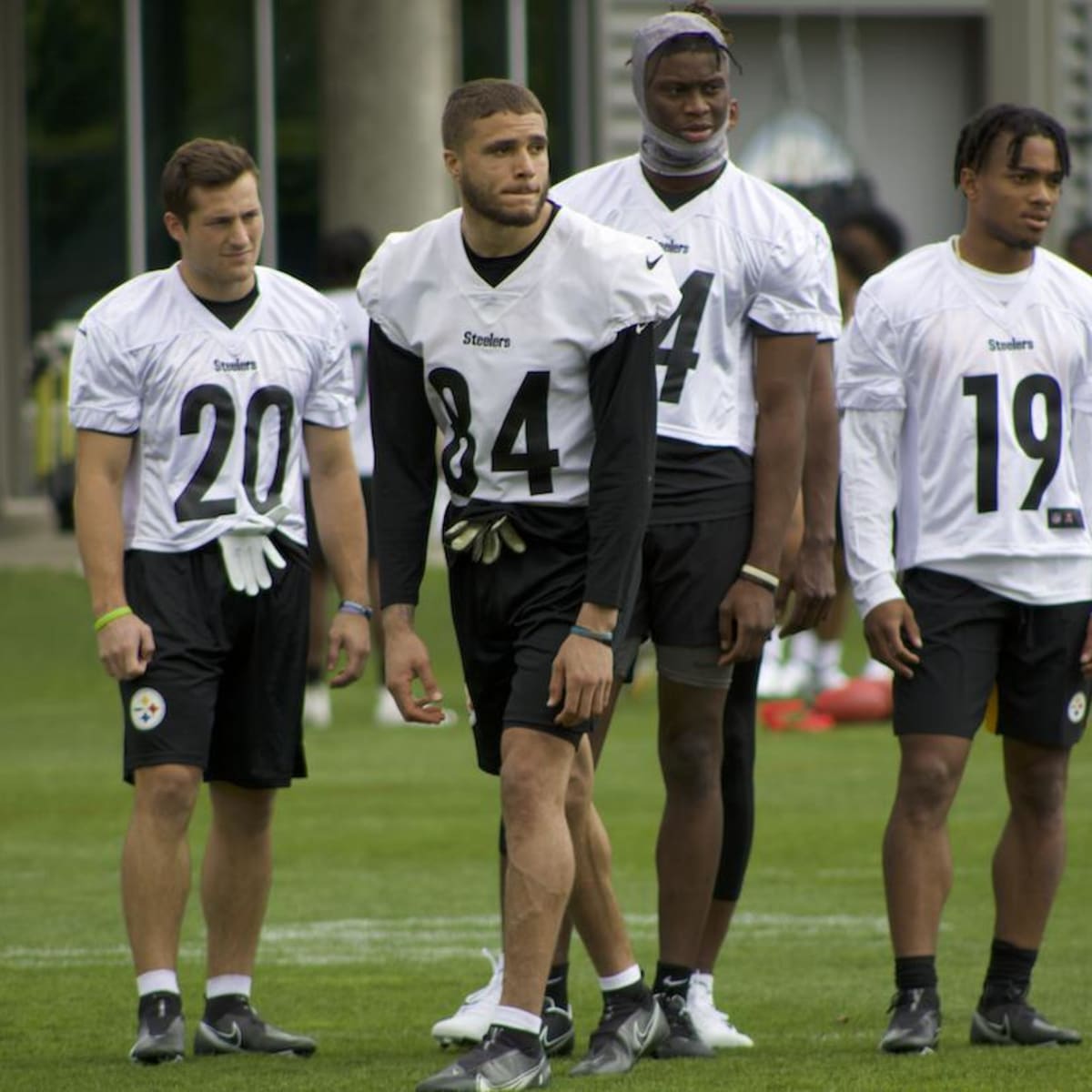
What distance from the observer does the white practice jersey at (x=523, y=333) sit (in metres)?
6.12

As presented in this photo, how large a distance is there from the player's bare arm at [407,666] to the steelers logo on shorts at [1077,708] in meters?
1.55

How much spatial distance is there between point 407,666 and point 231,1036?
3.70 feet

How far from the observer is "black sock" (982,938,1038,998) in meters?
6.86

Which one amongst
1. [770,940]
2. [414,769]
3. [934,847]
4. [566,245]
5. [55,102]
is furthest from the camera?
[55,102]

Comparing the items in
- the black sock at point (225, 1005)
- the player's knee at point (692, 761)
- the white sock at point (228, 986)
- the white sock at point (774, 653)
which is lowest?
the white sock at point (774, 653)

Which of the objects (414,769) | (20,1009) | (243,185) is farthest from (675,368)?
(414,769)

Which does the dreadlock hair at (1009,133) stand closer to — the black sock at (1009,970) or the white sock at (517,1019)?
the black sock at (1009,970)

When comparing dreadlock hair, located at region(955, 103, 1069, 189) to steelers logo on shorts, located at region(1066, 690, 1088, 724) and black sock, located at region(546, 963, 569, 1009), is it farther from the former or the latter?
black sock, located at region(546, 963, 569, 1009)

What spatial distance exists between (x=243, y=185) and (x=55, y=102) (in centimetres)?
1987

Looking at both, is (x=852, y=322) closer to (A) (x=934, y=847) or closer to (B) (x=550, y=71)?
(A) (x=934, y=847)

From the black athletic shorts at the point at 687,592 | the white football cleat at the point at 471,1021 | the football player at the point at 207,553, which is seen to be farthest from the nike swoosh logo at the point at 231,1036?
the black athletic shorts at the point at 687,592

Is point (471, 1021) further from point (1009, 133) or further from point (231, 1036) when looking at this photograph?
point (1009, 133)

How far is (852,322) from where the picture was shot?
275 inches

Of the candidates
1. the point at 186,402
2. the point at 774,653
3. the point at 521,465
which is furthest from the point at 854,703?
the point at 521,465
